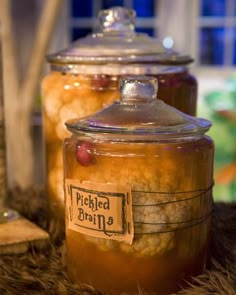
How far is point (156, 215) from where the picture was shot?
0.55 m

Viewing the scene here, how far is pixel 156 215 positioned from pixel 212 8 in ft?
→ 5.86

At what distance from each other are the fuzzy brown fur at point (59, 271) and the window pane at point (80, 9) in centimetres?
160

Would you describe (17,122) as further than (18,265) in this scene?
Yes

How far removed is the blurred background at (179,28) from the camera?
211 cm

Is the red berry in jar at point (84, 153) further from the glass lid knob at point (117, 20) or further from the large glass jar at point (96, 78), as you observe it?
the glass lid knob at point (117, 20)

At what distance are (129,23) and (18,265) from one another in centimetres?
37

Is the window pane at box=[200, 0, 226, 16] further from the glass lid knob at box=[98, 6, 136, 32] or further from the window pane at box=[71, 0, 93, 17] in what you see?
the glass lid knob at box=[98, 6, 136, 32]

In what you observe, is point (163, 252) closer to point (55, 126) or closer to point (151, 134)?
point (151, 134)

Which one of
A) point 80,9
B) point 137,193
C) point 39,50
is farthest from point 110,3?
point 137,193

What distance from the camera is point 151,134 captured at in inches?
21.3

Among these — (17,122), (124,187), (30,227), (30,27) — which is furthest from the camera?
(30,27)

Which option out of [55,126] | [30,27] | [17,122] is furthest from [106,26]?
[30,27]

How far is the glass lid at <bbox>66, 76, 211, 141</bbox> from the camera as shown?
54cm

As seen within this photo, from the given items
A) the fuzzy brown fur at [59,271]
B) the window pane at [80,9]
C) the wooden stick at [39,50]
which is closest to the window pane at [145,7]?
the window pane at [80,9]
